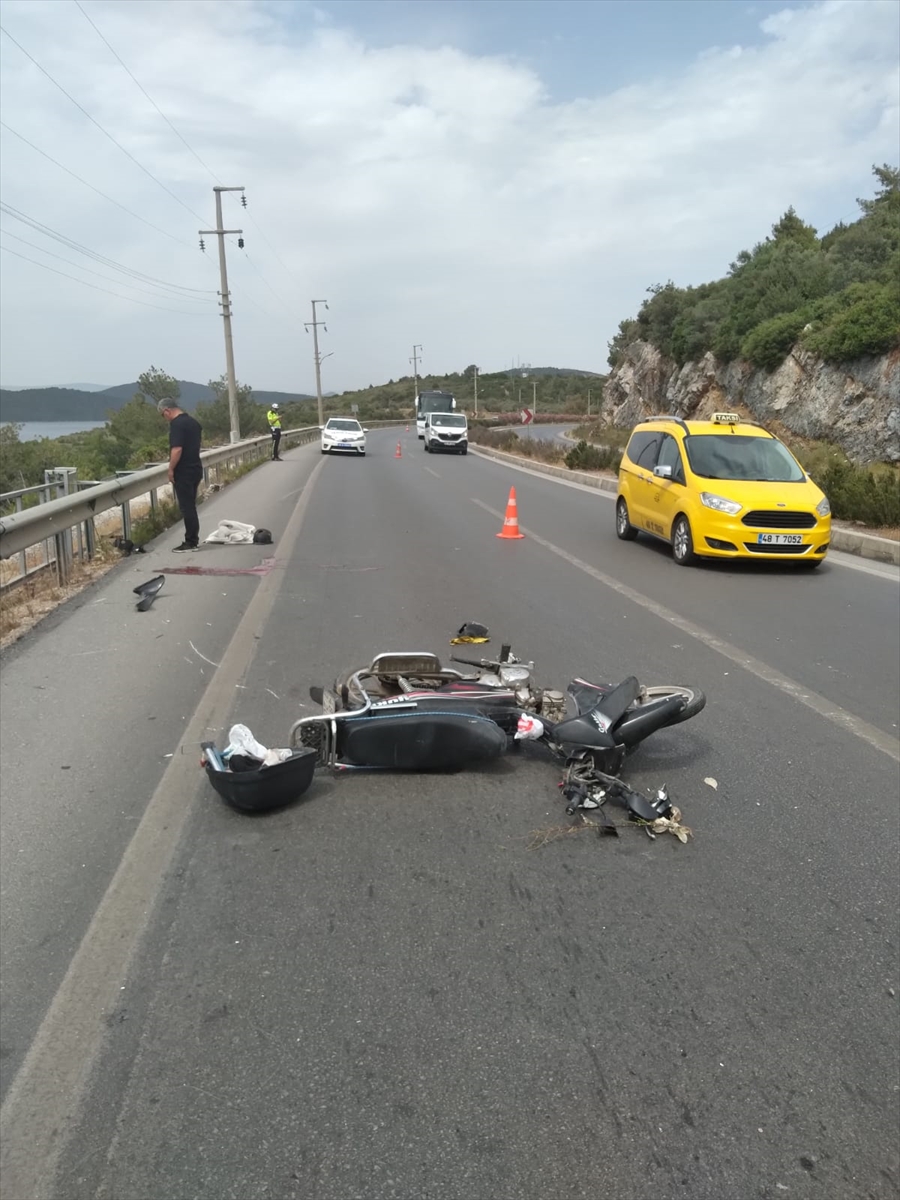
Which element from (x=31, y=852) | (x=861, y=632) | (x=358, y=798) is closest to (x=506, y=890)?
(x=358, y=798)

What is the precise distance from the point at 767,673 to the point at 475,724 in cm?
289

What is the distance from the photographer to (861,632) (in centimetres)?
786

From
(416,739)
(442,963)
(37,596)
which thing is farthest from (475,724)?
(37,596)

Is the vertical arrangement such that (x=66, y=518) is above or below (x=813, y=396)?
below

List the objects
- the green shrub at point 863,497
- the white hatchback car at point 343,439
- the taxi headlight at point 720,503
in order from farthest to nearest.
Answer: the white hatchback car at point 343,439
the green shrub at point 863,497
the taxi headlight at point 720,503

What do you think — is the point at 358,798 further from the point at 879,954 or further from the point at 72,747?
the point at 879,954

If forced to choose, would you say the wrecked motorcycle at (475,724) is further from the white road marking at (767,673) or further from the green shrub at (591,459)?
the green shrub at (591,459)

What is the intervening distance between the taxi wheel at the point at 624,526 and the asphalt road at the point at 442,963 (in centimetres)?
721

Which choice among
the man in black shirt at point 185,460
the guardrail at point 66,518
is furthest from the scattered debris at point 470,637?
the man in black shirt at point 185,460

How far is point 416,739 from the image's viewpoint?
14.9 ft

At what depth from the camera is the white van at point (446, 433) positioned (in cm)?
3956

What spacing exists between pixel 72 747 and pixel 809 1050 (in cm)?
395

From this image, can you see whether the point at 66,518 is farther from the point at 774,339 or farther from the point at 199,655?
the point at 774,339

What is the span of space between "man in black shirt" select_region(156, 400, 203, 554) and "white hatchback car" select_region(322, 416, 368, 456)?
84.5 feet
